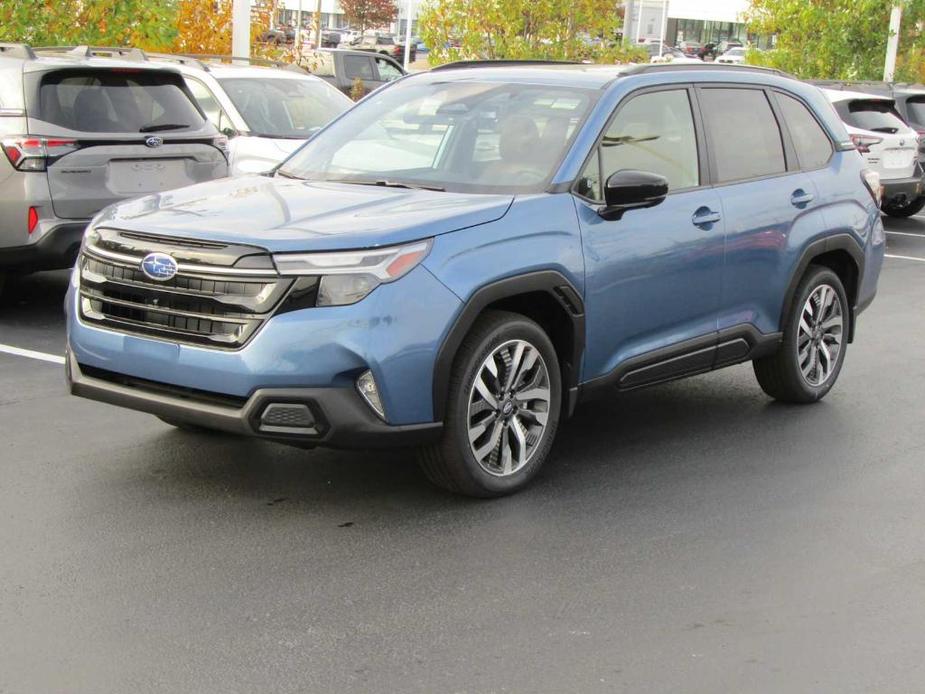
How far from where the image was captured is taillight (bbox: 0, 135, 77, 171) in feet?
28.9

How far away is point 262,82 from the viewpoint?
42.2ft

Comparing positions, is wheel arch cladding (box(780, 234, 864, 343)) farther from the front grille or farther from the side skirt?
the front grille

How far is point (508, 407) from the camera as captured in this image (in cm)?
571

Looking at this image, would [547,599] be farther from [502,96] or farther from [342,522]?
[502,96]

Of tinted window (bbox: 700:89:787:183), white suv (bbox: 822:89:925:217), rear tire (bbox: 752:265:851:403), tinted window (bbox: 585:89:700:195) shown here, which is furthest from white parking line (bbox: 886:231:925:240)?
tinted window (bbox: 585:89:700:195)

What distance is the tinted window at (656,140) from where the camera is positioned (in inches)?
247

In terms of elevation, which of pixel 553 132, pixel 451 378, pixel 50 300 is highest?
pixel 553 132

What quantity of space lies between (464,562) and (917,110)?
49.7 feet

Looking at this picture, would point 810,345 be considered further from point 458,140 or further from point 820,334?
point 458,140

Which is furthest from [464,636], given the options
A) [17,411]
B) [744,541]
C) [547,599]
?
[17,411]

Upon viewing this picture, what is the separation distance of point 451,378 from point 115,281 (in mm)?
1416

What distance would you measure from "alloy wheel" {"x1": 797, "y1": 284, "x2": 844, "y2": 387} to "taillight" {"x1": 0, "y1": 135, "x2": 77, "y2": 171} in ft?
15.9

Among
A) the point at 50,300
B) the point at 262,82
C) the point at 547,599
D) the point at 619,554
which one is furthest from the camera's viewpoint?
the point at 262,82

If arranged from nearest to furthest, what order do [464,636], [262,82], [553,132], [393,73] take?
[464,636]
[553,132]
[262,82]
[393,73]
